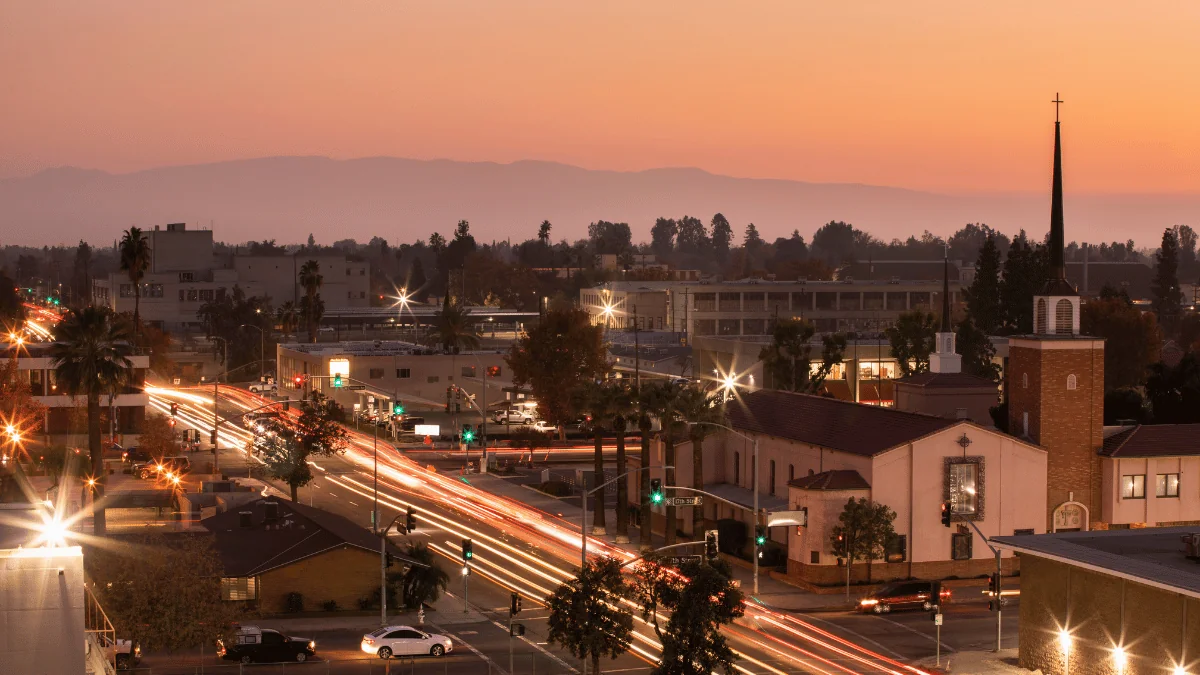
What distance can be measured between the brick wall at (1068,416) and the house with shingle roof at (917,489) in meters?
1.95

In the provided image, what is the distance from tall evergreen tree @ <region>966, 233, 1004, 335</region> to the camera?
5640 inches

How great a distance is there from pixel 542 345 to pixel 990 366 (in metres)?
36.2

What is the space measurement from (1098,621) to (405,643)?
23079 millimetres

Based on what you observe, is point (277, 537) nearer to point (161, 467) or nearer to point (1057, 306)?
point (161, 467)

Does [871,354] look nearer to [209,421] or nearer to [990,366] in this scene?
[990,366]

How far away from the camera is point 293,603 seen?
64.2 m

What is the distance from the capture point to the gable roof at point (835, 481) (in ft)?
229

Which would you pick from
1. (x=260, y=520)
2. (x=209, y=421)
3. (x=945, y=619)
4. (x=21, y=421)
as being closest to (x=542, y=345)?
(x=209, y=421)

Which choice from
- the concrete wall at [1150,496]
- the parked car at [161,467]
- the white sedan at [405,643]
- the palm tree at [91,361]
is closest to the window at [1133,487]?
the concrete wall at [1150,496]

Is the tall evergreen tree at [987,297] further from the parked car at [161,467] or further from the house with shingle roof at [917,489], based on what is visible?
the parked car at [161,467]

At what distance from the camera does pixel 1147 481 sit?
75.6m

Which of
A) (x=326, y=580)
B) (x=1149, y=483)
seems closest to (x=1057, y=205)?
(x=1149, y=483)

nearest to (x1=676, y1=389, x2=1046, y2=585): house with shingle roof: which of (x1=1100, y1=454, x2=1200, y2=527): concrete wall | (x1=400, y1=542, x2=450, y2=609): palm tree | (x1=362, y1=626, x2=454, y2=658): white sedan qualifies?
(x1=1100, y1=454, x2=1200, y2=527): concrete wall

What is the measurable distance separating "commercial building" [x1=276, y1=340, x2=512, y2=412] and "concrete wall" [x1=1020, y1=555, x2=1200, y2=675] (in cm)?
8760
